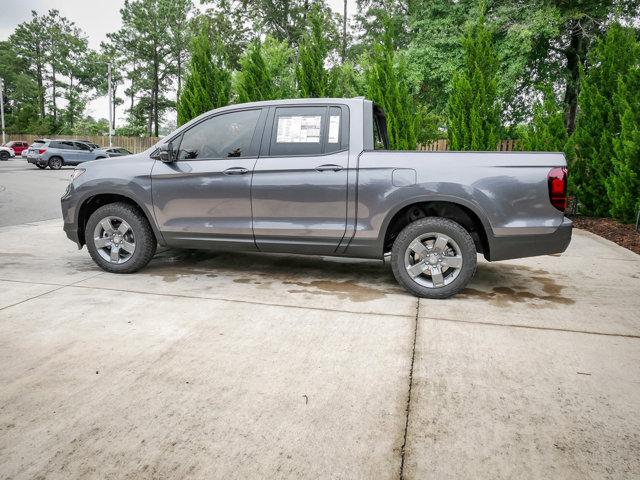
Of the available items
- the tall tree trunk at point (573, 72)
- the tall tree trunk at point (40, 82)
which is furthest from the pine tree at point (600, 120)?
the tall tree trunk at point (40, 82)

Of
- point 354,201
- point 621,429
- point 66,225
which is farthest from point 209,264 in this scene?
point 621,429

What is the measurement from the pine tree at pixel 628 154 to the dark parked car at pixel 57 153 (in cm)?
2424

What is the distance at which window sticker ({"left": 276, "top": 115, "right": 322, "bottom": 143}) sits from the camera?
14.8ft

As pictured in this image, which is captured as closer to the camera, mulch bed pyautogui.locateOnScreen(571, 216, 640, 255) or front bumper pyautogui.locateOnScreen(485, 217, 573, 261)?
front bumper pyautogui.locateOnScreen(485, 217, 573, 261)

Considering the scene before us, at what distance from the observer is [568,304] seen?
13.8ft

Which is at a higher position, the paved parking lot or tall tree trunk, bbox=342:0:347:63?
tall tree trunk, bbox=342:0:347:63

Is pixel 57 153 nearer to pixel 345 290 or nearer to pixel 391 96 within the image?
pixel 391 96

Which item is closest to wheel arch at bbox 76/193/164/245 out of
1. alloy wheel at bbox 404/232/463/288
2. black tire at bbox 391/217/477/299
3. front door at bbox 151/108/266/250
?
front door at bbox 151/108/266/250

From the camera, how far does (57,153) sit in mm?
25766

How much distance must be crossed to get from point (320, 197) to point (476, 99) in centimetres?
651

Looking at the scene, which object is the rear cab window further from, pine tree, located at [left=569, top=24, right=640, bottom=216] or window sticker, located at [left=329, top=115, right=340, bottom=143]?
pine tree, located at [left=569, top=24, right=640, bottom=216]

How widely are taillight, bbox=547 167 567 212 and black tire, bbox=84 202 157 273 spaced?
4081 millimetres

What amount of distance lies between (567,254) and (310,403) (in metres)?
5.25

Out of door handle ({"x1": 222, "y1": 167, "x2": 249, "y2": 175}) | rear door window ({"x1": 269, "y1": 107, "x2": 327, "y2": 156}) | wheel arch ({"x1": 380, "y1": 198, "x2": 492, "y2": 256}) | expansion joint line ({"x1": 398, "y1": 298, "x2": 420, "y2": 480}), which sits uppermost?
rear door window ({"x1": 269, "y1": 107, "x2": 327, "y2": 156})
